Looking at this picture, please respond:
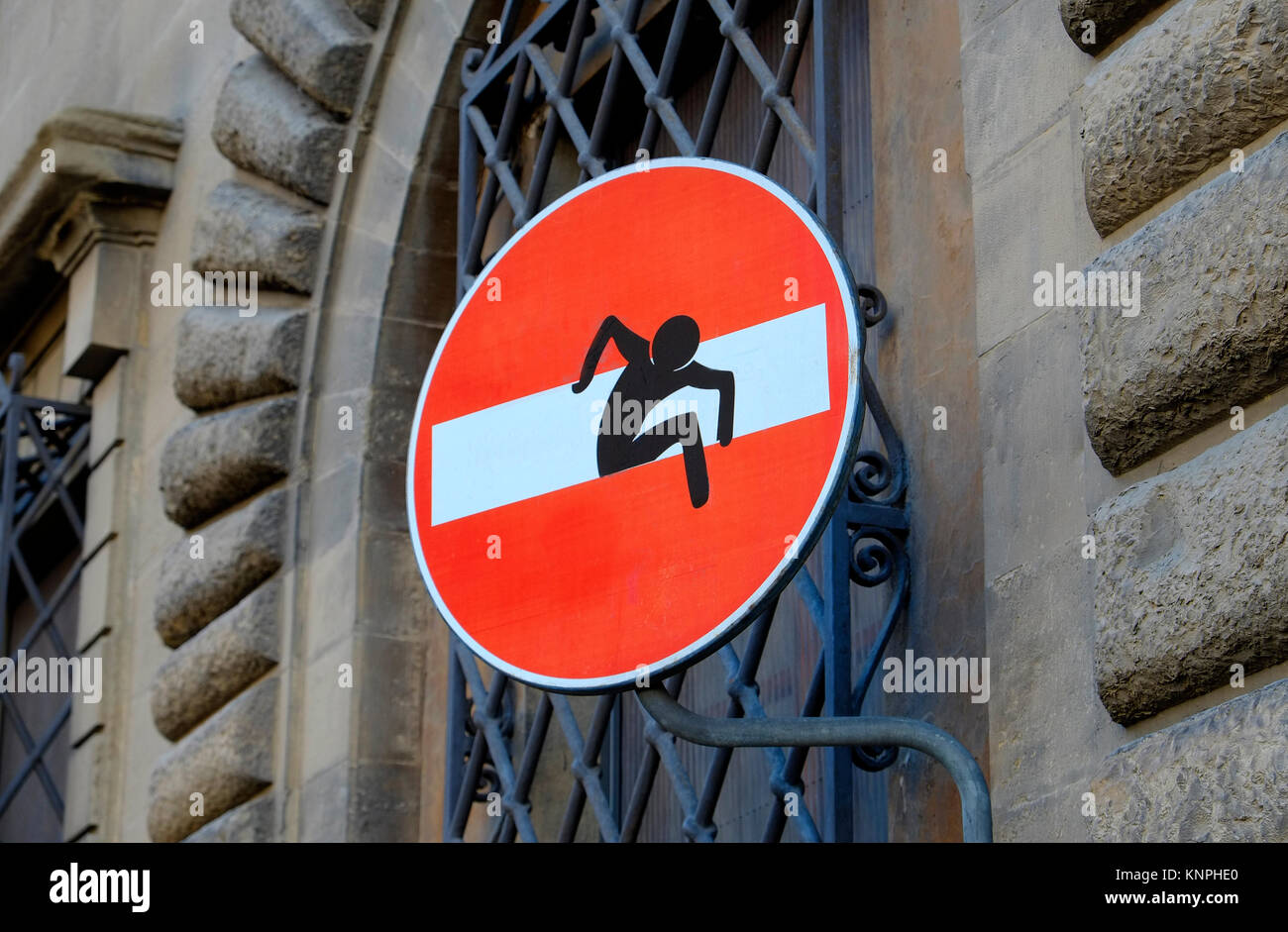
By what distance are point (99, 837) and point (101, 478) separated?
1.20m

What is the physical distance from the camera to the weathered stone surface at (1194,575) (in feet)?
9.61

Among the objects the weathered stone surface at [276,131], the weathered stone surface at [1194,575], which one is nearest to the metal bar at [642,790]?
the weathered stone surface at [1194,575]

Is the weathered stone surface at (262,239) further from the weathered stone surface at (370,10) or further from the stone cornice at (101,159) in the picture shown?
the stone cornice at (101,159)

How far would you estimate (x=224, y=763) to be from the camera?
6.09 metres

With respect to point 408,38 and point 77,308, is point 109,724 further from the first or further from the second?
point 408,38

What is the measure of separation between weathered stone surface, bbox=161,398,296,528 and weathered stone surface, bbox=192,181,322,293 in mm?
370

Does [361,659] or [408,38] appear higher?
[408,38]

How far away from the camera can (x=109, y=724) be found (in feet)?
22.7

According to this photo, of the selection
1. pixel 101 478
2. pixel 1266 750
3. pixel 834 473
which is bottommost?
pixel 1266 750

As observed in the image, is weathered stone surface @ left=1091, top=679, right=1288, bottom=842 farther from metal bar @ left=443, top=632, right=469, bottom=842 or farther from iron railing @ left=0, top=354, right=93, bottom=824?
iron railing @ left=0, top=354, right=93, bottom=824

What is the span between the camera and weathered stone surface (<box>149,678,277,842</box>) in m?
6.06

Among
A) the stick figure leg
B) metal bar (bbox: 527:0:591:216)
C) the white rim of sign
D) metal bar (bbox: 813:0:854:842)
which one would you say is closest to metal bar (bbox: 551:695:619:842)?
metal bar (bbox: 813:0:854:842)

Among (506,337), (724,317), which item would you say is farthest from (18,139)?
(724,317)
